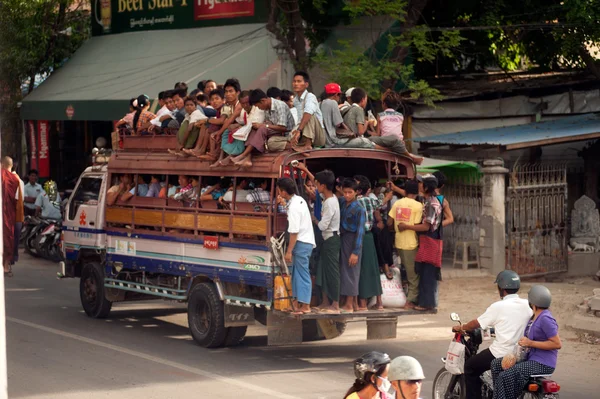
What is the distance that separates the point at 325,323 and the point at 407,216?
1.48 metres

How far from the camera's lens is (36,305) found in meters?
14.0

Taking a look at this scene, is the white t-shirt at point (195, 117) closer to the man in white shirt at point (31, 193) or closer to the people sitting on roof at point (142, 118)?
the people sitting on roof at point (142, 118)

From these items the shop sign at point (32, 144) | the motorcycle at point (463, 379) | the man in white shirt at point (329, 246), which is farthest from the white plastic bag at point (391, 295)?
the shop sign at point (32, 144)

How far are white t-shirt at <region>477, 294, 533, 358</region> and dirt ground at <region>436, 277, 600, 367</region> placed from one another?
135 inches

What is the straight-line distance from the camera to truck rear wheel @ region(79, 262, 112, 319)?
12852 millimetres

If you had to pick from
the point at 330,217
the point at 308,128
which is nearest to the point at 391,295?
the point at 330,217

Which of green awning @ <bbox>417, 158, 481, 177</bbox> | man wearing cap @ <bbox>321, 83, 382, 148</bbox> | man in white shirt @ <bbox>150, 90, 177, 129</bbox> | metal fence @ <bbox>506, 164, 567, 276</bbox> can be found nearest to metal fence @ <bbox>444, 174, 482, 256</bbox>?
green awning @ <bbox>417, 158, 481, 177</bbox>

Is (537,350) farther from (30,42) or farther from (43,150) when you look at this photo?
(43,150)

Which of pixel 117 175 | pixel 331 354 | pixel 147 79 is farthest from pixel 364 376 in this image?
pixel 147 79

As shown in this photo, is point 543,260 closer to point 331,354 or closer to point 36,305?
point 331,354

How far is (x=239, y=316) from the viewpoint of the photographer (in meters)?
10.7

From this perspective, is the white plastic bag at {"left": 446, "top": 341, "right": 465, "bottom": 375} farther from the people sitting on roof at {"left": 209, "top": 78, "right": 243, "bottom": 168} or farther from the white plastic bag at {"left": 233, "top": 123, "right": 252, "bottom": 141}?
the people sitting on roof at {"left": 209, "top": 78, "right": 243, "bottom": 168}

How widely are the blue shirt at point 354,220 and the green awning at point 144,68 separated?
8925mm

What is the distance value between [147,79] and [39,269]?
16.3 ft
